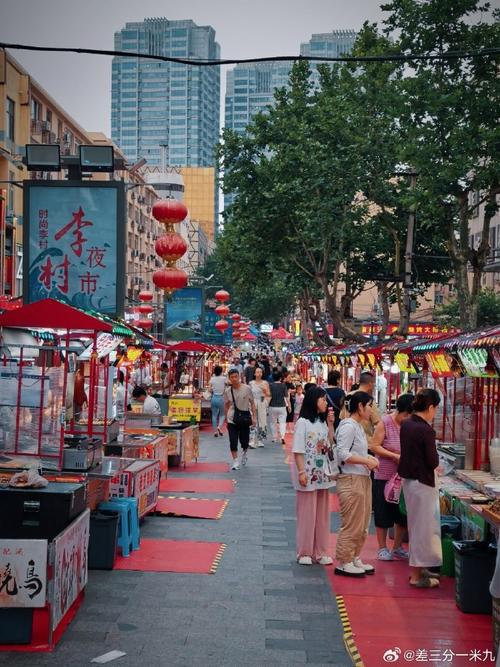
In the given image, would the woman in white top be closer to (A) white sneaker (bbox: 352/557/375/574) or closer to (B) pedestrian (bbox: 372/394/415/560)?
(A) white sneaker (bbox: 352/557/375/574)

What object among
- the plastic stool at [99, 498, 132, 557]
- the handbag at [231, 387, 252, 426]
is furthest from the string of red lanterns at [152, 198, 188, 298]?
the plastic stool at [99, 498, 132, 557]

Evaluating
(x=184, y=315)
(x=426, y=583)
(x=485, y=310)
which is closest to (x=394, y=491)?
(x=426, y=583)

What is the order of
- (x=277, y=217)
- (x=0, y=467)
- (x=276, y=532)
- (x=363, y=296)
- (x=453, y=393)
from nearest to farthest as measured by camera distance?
(x=0, y=467), (x=276, y=532), (x=453, y=393), (x=277, y=217), (x=363, y=296)

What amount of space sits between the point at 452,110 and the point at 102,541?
51.1 feet

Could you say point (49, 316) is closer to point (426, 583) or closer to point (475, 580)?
point (426, 583)

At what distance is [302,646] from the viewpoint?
23.1 ft

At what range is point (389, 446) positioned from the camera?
1046cm

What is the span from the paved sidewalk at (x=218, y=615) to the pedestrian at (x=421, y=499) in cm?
93

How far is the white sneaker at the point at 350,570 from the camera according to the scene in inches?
371

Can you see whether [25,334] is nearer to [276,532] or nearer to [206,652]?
[276,532]

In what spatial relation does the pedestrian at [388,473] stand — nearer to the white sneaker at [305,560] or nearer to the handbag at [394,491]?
the handbag at [394,491]

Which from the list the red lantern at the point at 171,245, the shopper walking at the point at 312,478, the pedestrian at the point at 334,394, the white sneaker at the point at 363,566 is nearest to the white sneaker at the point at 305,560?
the shopper walking at the point at 312,478

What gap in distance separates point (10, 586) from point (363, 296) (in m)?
72.7

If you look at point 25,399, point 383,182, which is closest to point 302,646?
point 25,399
